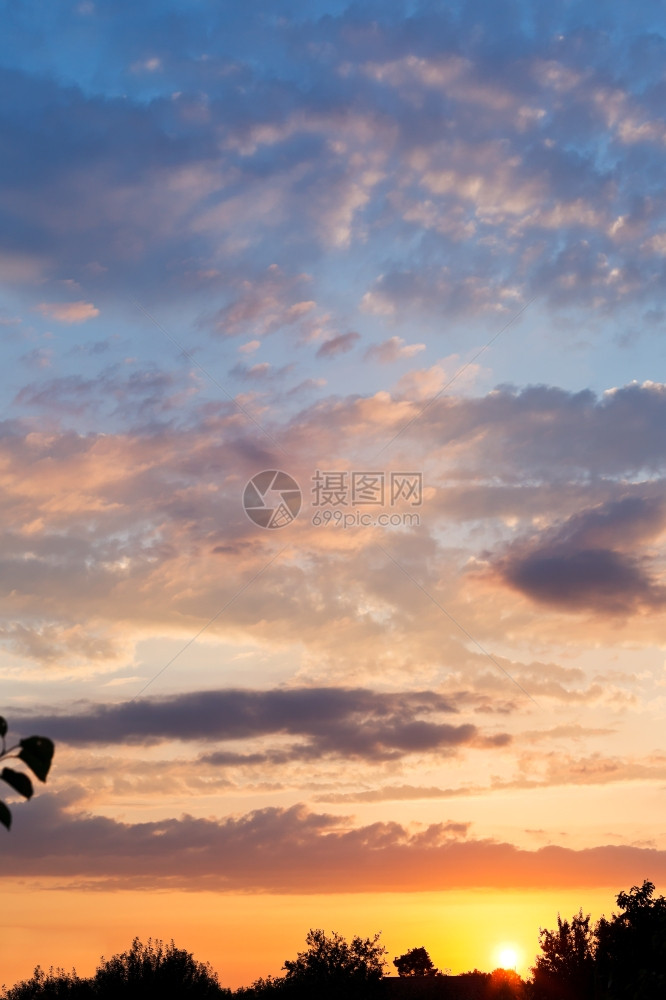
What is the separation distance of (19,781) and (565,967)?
7121cm

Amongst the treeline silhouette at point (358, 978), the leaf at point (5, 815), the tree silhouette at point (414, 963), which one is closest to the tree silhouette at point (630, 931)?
the treeline silhouette at point (358, 978)

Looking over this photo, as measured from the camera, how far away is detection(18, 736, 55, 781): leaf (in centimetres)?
446

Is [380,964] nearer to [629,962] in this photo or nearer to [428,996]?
[428,996]

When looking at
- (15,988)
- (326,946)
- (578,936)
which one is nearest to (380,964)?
(326,946)

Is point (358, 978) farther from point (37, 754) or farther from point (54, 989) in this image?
point (37, 754)

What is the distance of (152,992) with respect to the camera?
8638cm

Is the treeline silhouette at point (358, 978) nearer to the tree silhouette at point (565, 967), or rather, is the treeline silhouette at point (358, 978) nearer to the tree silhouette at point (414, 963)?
the tree silhouette at point (565, 967)

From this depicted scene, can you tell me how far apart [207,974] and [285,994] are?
728 cm

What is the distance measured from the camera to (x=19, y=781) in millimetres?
4652

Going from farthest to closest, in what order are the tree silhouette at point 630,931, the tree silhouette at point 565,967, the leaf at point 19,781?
the tree silhouette at point 565,967 → the tree silhouette at point 630,931 → the leaf at point 19,781

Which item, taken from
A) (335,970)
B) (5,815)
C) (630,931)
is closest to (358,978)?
(335,970)

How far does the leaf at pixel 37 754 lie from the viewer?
4461 millimetres

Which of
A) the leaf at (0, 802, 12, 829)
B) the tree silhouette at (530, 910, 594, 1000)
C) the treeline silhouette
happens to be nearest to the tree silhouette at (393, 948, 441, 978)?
the treeline silhouette

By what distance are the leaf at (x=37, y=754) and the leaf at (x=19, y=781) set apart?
18 cm
